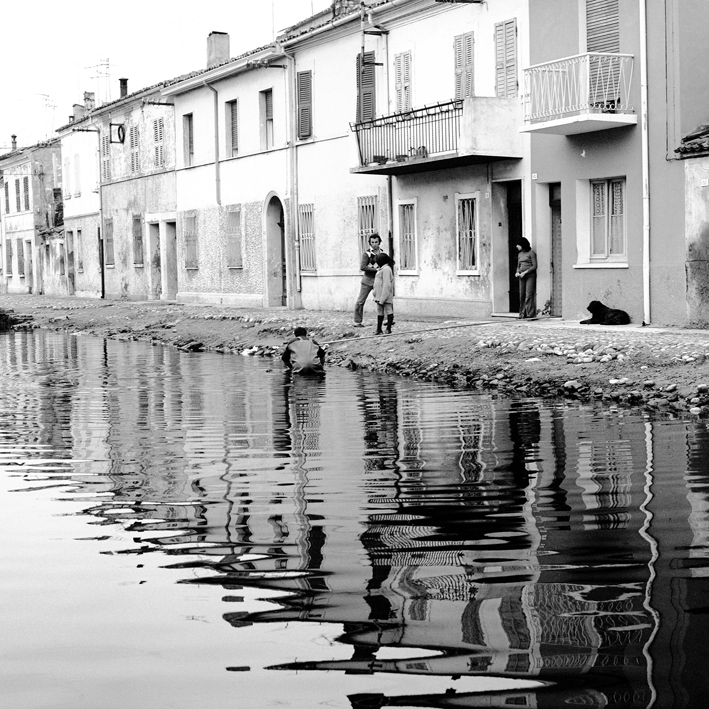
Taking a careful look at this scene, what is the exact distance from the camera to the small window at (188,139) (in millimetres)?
39875

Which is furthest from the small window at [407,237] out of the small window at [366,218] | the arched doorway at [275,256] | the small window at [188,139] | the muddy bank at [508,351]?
the small window at [188,139]

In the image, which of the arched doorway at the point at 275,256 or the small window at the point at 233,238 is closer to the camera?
the arched doorway at the point at 275,256

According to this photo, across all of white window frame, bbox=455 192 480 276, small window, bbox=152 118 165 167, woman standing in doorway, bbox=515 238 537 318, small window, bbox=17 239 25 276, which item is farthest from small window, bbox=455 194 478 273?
small window, bbox=17 239 25 276

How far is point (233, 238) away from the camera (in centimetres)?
3725

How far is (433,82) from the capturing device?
2681cm

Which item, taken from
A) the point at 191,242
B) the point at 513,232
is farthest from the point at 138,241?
the point at 513,232

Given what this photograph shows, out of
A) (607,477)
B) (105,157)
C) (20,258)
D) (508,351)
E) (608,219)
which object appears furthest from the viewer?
(20,258)

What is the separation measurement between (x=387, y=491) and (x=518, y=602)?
Result: 294cm

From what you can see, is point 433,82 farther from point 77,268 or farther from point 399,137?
point 77,268

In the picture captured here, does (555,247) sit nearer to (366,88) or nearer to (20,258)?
(366,88)

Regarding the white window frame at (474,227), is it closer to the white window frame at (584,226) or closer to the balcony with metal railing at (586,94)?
the white window frame at (584,226)

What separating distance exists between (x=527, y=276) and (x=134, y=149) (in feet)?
76.3

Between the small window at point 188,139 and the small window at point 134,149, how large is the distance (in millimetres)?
4489

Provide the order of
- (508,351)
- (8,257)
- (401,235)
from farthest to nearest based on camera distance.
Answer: (8,257)
(401,235)
(508,351)
